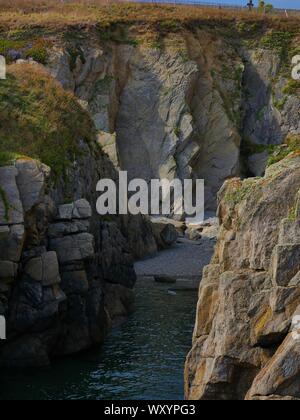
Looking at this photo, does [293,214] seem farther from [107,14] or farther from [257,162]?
[107,14]

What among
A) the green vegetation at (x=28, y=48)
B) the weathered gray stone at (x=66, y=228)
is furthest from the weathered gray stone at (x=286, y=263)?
the green vegetation at (x=28, y=48)

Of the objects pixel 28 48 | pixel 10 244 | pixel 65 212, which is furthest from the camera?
pixel 28 48

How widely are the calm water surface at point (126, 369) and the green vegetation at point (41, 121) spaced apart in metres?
11.0

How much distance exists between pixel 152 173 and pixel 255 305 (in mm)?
66073

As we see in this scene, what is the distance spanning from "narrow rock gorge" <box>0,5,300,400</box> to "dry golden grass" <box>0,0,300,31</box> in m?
0.60

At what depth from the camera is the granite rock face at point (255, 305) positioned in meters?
20.9

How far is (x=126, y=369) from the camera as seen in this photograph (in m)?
35.8

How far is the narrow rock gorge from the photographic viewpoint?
75.4 feet

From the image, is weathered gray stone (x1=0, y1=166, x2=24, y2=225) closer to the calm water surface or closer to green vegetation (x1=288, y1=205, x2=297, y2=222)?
the calm water surface

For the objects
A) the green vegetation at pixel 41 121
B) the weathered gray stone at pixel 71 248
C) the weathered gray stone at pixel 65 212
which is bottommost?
the weathered gray stone at pixel 71 248

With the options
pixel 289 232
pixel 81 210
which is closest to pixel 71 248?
pixel 81 210

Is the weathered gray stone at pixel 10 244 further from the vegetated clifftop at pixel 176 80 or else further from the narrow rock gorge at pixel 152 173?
the vegetated clifftop at pixel 176 80

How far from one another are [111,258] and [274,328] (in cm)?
2768

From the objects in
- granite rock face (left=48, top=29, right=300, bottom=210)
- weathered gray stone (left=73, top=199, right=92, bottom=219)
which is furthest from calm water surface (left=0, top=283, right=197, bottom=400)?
granite rock face (left=48, top=29, right=300, bottom=210)
